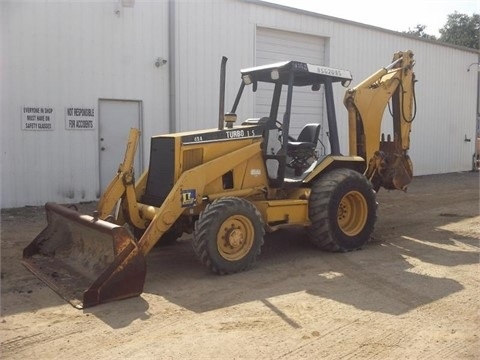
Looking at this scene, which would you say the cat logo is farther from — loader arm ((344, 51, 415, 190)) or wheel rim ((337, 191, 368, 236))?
loader arm ((344, 51, 415, 190))

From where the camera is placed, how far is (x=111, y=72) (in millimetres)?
11727

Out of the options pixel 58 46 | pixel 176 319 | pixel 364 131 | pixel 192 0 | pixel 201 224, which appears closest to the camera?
pixel 176 319

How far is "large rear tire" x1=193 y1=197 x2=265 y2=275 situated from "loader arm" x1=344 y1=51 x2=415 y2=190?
2.75 meters

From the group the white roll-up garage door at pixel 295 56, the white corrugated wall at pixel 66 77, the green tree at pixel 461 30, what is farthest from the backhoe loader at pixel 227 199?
the green tree at pixel 461 30

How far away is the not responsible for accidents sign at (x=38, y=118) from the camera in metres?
10.7

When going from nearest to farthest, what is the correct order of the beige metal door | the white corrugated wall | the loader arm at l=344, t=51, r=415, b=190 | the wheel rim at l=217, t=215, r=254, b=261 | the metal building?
the wheel rim at l=217, t=215, r=254, b=261
the loader arm at l=344, t=51, r=415, b=190
the white corrugated wall
the metal building
the beige metal door

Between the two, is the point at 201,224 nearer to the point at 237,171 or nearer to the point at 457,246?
the point at 237,171

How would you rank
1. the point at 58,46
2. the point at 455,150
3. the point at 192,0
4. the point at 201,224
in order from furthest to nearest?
the point at 455,150, the point at 192,0, the point at 58,46, the point at 201,224

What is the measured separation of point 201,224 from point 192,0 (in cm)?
840

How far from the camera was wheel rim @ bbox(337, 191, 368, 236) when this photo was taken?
7.36 m

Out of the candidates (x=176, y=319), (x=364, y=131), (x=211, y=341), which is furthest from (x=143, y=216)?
(x=364, y=131)

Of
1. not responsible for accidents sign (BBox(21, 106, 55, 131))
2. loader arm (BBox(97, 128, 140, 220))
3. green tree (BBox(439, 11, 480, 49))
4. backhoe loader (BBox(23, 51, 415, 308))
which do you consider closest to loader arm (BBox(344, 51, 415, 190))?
backhoe loader (BBox(23, 51, 415, 308))

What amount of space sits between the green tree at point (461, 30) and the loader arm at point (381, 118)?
34169mm

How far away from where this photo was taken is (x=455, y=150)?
20.7 m
